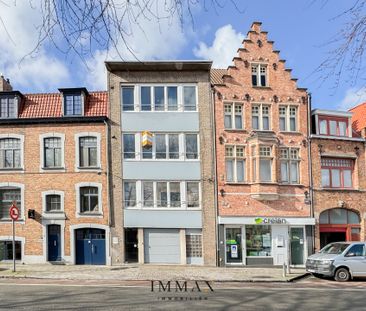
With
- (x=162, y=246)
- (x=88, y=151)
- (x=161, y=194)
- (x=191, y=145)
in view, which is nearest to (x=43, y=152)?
(x=88, y=151)

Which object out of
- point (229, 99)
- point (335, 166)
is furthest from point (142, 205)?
point (335, 166)

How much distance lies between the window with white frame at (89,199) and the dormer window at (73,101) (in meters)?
4.51

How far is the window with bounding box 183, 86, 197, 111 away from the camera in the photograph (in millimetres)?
27266

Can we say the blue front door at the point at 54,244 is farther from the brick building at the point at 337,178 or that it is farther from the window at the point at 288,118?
the brick building at the point at 337,178

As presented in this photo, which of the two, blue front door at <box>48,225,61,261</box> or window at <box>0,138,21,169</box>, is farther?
window at <box>0,138,21,169</box>

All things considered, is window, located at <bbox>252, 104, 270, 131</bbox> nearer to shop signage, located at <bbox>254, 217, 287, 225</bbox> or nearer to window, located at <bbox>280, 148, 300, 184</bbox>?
window, located at <bbox>280, 148, 300, 184</bbox>

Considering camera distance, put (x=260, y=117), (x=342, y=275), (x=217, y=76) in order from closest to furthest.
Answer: (x=342, y=275) → (x=260, y=117) → (x=217, y=76)

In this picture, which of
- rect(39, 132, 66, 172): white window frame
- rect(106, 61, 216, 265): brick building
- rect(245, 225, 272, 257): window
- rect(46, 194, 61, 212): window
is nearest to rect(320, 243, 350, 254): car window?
rect(245, 225, 272, 257): window

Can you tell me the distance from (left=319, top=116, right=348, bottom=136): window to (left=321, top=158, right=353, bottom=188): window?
165cm

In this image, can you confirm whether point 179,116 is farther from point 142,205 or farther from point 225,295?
point 225,295

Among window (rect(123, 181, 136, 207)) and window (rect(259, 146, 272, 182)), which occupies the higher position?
window (rect(259, 146, 272, 182))

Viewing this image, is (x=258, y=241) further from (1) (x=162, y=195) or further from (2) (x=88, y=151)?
(2) (x=88, y=151)

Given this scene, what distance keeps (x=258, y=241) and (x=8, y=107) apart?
655 inches

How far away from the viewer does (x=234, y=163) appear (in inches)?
1070
